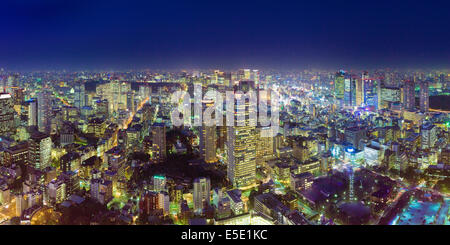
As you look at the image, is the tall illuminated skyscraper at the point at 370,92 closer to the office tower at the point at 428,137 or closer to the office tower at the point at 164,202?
the office tower at the point at 428,137

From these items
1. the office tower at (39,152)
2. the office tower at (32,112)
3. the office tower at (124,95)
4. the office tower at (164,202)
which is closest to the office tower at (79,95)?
the office tower at (124,95)

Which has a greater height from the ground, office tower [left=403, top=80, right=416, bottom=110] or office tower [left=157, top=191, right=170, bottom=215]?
office tower [left=403, top=80, right=416, bottom=110]

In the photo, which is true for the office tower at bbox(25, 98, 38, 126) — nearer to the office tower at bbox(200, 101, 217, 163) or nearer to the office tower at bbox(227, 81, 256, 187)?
the office tower at bbox(200, 101, 217, 163)

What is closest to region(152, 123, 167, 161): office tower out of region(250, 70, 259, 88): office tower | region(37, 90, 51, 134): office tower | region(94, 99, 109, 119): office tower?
region(250, 70, 259, 88): office tower

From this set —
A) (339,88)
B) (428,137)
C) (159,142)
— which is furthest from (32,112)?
(339,88)

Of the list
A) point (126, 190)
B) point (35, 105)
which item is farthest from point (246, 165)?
point (35, 105)

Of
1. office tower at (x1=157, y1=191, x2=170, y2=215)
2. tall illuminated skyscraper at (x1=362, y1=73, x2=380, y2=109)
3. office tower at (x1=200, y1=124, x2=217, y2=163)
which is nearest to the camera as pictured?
office tower at (x1=157, y1=191, x2=170, y2=215)
